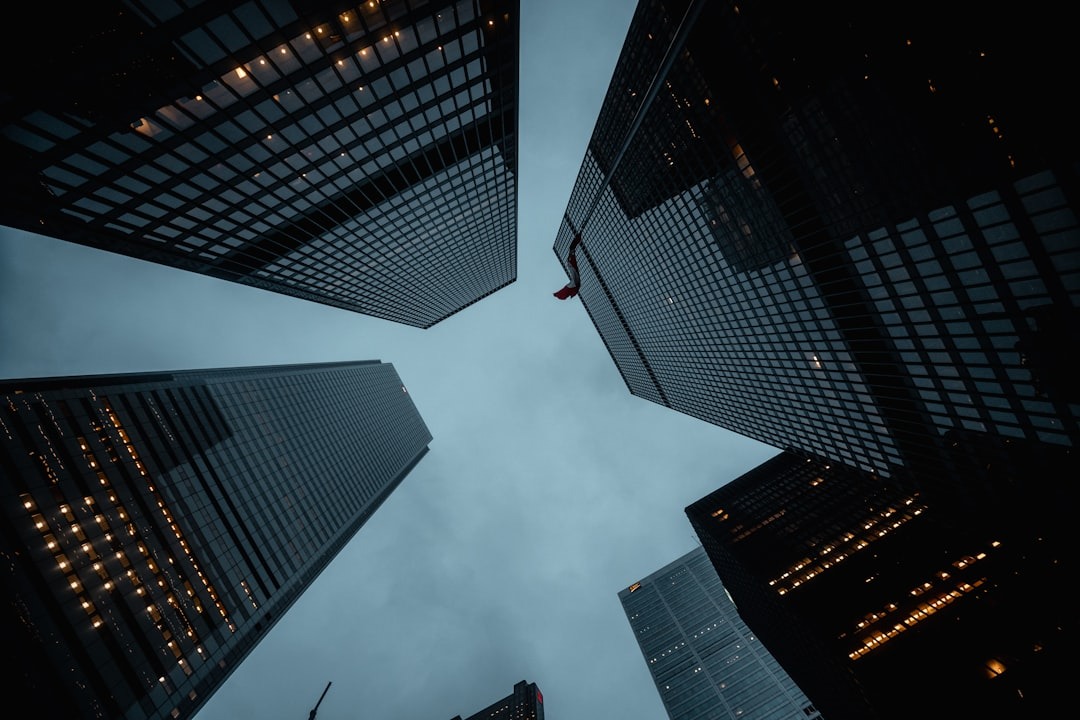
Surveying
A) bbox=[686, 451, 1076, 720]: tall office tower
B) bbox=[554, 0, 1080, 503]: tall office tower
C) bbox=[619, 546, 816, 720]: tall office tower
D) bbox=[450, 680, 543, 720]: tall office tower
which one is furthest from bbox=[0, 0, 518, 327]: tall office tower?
bbox=[450, 680, 543, 720]: tall office tower

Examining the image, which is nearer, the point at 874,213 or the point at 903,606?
the point at 874,213

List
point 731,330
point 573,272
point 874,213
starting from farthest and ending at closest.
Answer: point 573,272 → point 731,330 → point 874,213

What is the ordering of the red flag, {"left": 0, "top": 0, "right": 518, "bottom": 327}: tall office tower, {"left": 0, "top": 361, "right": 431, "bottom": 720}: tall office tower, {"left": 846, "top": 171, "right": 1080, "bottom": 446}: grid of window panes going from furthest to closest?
the red flag < {"left": 0, "top": 361, "right": 431, "bottom": 720}: tall office tower < {"left": 846, "top": 171, "right": 1080, "bottom": 446}: grid of window panes < {"left": 0, "top": 0, "right": 518, "bottom": 327}: tall office tower

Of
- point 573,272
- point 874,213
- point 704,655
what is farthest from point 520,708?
point 874,213

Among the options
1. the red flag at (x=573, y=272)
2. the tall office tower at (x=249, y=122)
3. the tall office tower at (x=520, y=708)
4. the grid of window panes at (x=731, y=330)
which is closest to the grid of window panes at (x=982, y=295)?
the grid of window panes at (x=731, y=330)

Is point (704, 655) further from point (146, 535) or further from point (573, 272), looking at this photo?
point (146, 535)

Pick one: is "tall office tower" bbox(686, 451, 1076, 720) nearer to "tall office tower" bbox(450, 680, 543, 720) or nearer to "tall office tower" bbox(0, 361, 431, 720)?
"tall office tower" bbox(0, 361, 431, 720)
